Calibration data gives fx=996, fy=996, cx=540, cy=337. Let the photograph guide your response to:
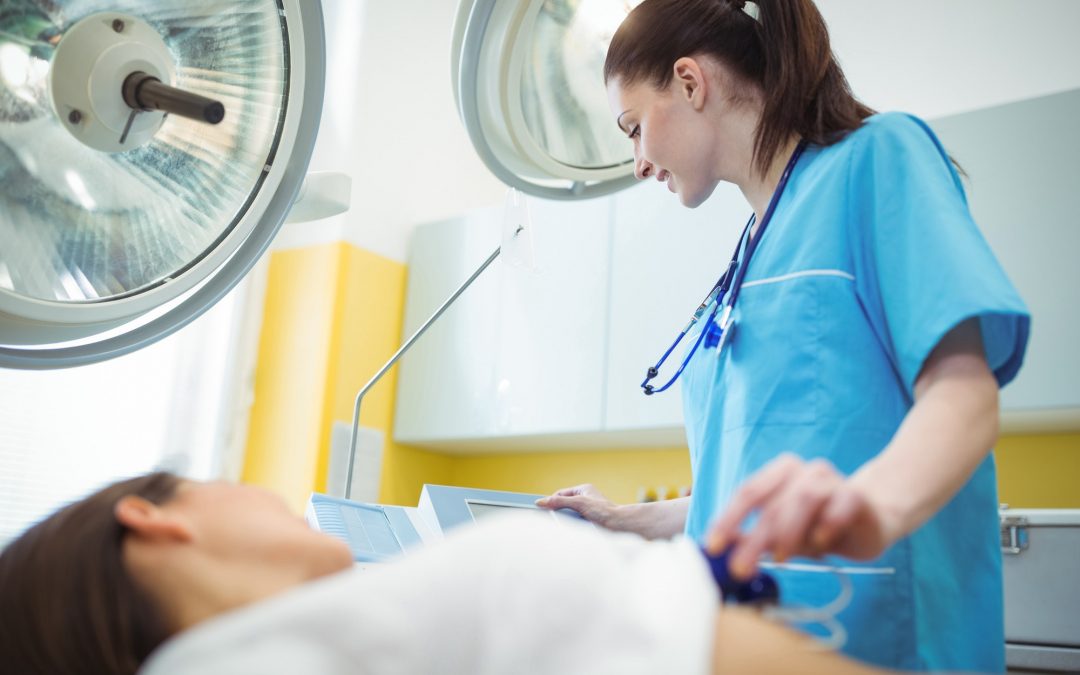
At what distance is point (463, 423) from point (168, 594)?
8.71 ft

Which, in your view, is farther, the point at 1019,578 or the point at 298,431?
the point at 298,431

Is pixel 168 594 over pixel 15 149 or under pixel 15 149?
under

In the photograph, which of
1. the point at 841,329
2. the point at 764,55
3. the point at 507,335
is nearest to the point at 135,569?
the point at 841,329

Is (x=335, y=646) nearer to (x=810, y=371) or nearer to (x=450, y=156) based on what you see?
(x=810, y=371)

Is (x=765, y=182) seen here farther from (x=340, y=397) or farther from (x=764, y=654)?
(x=340, y=397)

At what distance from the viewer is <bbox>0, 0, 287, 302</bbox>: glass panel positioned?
84 centimetres

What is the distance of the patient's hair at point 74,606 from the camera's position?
2.10 feet

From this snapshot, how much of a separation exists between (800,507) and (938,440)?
23 centimetres

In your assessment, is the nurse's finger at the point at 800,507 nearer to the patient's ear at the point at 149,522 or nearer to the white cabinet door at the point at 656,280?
the patient's ear at the point at 149,522

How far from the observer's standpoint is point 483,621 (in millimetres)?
572

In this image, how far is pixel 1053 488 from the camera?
101 inches

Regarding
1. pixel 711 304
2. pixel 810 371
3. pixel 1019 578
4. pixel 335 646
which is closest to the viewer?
pixel 335 646

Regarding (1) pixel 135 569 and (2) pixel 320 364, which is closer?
(1) pixel 135 569

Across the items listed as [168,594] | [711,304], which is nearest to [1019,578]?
[711,304]
